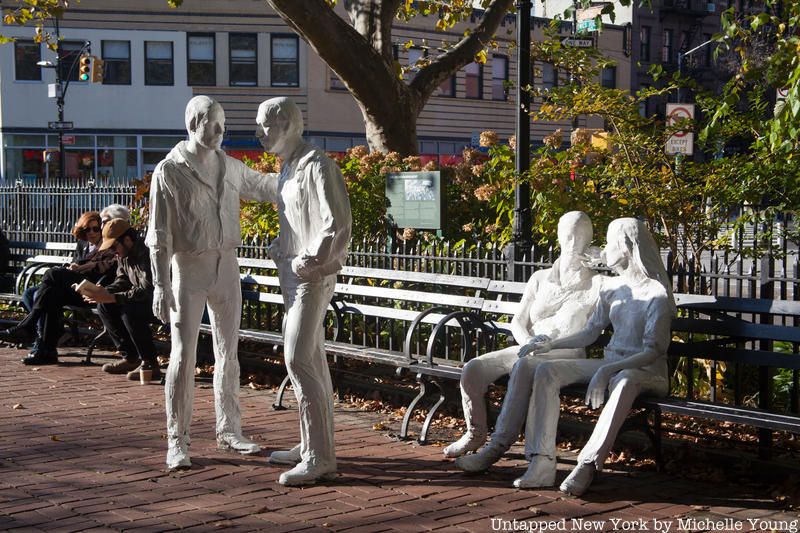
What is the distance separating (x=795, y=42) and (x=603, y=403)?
2.79m

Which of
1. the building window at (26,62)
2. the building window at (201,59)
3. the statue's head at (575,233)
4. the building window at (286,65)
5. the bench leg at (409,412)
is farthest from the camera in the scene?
the building window at (286,65)

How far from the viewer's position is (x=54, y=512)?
18.9ft

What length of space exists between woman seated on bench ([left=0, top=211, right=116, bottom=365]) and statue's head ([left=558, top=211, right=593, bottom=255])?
5.43 m

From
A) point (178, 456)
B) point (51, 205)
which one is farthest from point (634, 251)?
point (51, 205)

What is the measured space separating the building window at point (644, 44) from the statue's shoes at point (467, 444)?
5486 cm

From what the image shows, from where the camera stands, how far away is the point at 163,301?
6816mm

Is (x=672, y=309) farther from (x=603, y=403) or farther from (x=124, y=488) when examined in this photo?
(x=124, y=488)

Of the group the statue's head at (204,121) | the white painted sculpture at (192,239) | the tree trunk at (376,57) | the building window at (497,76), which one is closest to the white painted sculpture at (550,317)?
the white painted sculpture at (192,239)

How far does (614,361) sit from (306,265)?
182 cm

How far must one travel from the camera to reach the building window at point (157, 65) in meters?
43.1

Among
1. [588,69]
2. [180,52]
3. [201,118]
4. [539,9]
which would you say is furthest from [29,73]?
[201,118]

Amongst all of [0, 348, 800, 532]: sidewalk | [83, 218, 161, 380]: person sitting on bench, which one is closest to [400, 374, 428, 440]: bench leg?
[0, 348, 800, 532]: sidewalk

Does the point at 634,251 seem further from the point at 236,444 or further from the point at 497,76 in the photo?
the point at 497,76

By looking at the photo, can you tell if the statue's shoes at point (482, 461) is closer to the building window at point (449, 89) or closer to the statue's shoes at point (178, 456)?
the statue's shoes at point (178, 456)
